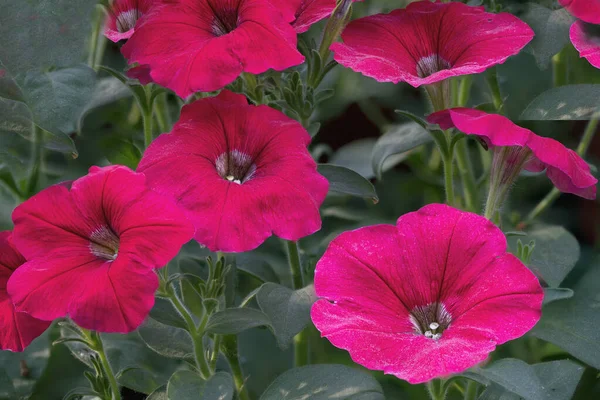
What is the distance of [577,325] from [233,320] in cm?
35

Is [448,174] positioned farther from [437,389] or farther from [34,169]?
[34,169]

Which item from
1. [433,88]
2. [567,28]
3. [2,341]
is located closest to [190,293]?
[2,341]

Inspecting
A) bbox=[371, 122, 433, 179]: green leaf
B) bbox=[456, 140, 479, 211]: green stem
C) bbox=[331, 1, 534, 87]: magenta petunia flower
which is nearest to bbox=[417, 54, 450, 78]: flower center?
bbox=[331, 1, 534, 87]: magenta petunia flower

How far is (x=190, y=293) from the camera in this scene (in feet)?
2.66

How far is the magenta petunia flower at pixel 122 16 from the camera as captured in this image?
0.78 m

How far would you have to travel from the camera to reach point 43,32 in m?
0.59

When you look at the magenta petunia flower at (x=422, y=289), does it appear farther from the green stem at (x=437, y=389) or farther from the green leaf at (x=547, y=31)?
the green leaf at (x=547, y=31)

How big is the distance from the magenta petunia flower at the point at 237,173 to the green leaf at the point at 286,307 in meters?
0.11

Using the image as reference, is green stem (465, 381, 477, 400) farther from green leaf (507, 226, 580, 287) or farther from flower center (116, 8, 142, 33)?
flower center (116, 8, 142, 33)

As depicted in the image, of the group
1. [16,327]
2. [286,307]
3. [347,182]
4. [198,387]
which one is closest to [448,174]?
[347,182]

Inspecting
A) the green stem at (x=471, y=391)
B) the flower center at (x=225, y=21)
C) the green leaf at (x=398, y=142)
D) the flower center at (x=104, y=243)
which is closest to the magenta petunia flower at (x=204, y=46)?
the flower center at (x=225, y=21)

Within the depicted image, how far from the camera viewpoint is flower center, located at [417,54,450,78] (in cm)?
78

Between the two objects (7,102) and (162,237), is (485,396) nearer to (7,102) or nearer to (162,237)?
(162,237)

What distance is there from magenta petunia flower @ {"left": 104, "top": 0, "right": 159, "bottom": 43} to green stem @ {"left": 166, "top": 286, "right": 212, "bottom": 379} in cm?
25
